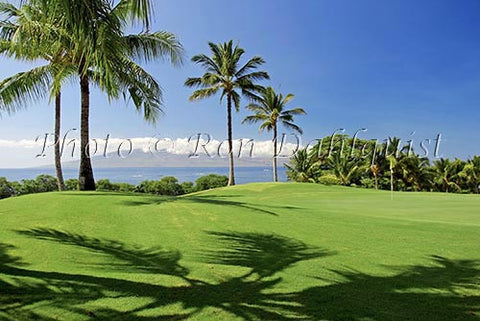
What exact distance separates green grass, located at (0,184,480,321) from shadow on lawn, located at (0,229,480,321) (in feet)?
0.06

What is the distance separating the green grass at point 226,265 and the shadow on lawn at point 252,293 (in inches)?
0.7

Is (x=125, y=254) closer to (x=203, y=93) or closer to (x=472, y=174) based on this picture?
(x=203, y=93)

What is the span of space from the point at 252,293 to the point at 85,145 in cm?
1276

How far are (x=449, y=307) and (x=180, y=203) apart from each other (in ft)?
25.6

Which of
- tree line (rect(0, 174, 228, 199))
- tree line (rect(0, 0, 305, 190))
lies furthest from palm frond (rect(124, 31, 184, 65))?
tree line (rect(0, 174, 228, 199))

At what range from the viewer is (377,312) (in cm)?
399

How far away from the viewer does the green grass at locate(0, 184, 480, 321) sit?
403 centimetres

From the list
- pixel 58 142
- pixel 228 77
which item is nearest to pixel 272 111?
pixel 228 77

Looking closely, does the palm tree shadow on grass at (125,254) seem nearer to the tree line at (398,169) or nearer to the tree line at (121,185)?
the tree line at (121,185)

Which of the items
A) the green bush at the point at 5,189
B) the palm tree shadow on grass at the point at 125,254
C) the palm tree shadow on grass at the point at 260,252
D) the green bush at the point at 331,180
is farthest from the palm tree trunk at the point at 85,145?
the green bush at the point at 331,180

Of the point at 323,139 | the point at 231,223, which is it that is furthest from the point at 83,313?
the point at 323,139

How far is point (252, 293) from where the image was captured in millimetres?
4484

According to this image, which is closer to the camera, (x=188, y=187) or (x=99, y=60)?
(x=99, y=60)

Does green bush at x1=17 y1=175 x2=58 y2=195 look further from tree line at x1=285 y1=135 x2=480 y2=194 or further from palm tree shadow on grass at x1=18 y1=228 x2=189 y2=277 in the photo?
tree line at x1=285 y1=135 x2=480 y2=194
